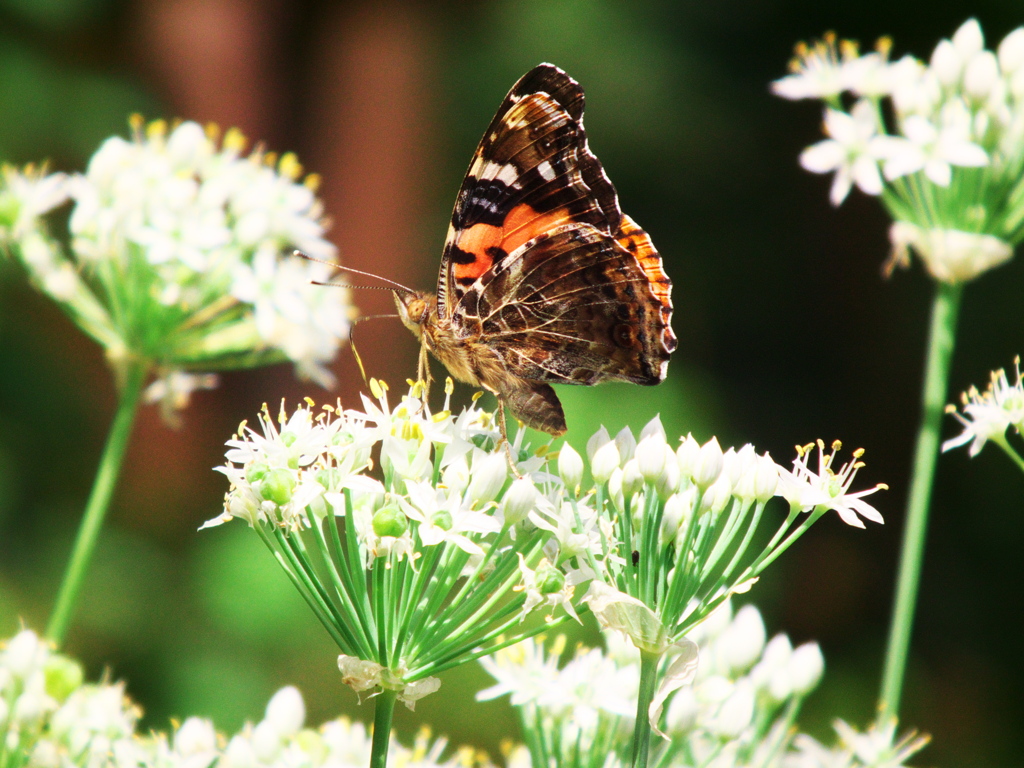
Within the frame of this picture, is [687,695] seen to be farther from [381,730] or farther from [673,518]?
[381,730]

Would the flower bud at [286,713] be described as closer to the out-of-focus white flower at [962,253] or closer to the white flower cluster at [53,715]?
the white flower cluster at [53,715]

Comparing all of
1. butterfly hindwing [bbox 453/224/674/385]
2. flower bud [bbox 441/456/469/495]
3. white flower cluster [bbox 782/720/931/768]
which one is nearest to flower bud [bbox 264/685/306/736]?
flower bud [bbox 441/456/469/495]

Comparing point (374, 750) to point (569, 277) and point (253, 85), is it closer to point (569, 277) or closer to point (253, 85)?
point (569, 277)

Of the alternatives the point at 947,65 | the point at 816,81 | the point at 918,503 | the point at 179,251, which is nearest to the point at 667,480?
the point at 918,503

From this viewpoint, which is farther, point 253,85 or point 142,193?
point 253,85

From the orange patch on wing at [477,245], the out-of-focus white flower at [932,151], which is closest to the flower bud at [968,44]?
the out-of-focus white flower at [932,151]

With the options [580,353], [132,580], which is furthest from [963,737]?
[580,353]
